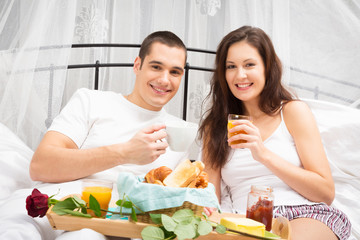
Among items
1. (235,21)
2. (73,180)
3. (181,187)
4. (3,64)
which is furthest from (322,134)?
(3,64)

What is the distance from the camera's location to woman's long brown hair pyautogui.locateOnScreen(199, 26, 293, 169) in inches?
76.5

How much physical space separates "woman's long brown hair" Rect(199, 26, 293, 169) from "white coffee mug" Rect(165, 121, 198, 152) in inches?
20.9

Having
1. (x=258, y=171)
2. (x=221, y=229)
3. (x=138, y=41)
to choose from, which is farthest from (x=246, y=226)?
(x=138, y=41)

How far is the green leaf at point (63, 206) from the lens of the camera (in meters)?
1.16

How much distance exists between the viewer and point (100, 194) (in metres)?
1.24

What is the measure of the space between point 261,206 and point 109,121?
3.18 ft

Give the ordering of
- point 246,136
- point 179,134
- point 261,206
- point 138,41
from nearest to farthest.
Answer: point 261,206 < point 179,134 < point 246,136 < point 138,41

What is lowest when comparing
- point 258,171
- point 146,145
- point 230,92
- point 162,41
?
point 258,171

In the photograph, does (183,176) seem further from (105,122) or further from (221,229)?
(105,122)

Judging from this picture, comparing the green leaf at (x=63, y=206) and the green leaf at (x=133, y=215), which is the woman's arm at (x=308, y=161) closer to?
the green leaf at (x=133, y=215)

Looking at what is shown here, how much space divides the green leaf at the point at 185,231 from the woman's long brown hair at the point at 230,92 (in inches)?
35.6

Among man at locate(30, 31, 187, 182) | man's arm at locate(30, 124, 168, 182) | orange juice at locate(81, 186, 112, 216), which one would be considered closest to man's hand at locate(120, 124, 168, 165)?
man's arm at locate(30, 124, 168, 182)

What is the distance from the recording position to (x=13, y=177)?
1.85 meters

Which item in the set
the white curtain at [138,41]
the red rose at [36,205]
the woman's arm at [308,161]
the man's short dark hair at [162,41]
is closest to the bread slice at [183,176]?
the red rose at [36,205]
